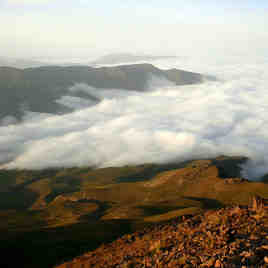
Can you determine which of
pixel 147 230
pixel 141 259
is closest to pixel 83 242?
pixel 147 230

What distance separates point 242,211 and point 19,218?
→ 175 meters

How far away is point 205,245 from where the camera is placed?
86.8 feet

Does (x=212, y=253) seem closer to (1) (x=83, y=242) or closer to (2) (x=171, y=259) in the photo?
(2) (x=171, y=259)

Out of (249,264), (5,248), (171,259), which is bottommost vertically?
(5,248)

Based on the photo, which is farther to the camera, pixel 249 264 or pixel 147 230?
pixel 147 230

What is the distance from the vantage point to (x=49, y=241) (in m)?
71.2

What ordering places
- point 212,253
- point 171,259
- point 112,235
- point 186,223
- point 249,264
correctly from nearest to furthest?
point 249,264 → point 212,253 → point 171,259 → point 186,223 → point 112,235

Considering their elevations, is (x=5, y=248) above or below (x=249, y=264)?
below

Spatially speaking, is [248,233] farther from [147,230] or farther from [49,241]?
[49,241]

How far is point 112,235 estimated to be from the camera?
75125 millimetres

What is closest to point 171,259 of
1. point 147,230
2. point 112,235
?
point 147,230

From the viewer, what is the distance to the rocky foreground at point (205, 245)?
2248cm

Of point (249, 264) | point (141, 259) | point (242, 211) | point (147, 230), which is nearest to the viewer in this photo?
point (249, 264)

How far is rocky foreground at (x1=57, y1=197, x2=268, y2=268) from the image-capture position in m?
22.5
